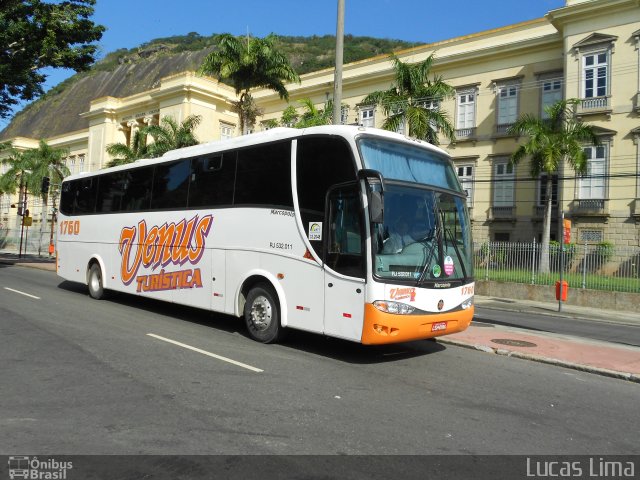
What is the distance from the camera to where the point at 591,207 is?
29188 mm

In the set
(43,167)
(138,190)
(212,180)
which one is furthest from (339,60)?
(43,167)

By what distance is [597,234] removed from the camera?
29.0m

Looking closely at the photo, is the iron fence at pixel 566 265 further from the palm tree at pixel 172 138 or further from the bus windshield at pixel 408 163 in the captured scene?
the palm tree at pixel 172 138

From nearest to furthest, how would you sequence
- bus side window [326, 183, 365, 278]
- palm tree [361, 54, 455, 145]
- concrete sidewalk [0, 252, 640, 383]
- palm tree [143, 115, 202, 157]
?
bus side window [326, 183, 365, 278] < concrete sidewalk [0, 252, 640, 383] < palm tree [361, 54, 455, 145] < palm tree [143, 115, 202, 157]

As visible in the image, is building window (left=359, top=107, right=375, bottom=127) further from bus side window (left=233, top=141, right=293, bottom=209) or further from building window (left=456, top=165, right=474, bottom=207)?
bus side window (left=233, top=141, right=293, bottom=209)

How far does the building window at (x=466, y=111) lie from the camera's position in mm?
34781

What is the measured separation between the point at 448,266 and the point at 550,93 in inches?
1125

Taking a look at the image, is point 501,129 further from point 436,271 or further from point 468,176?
point 436,271

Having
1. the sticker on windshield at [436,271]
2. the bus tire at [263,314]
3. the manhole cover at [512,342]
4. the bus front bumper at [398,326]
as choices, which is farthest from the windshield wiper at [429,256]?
the manhole cover at [512,342]

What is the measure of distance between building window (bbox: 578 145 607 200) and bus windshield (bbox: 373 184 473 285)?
25.1 m

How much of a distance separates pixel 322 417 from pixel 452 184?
4.59m

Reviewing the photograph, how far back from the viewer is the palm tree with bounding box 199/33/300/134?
27.3 metres

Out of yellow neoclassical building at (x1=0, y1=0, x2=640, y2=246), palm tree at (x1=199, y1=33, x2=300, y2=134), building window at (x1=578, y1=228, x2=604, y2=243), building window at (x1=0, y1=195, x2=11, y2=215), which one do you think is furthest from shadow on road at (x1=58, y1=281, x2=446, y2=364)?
building window at (x1=0, y1=195, x2=11, y2=215)
